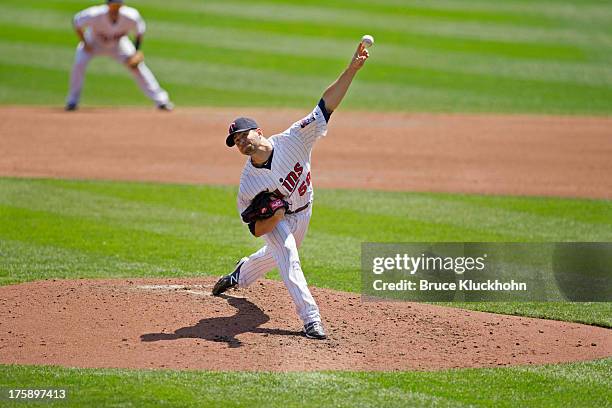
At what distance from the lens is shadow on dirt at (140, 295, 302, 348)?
22.8 feet

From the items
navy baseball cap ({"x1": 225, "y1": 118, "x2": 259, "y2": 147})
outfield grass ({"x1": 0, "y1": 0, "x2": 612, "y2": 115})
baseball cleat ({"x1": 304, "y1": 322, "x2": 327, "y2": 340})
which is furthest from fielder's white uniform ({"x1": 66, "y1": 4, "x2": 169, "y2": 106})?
baseball cleat ({"x1": 304, "y1": 322, "x2": 327, "y2": 340})

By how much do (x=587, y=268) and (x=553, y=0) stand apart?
58.5ft

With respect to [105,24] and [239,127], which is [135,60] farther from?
[239,127]

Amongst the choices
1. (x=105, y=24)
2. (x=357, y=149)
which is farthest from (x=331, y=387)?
(x=105, y=24)

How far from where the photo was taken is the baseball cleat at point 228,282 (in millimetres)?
7809

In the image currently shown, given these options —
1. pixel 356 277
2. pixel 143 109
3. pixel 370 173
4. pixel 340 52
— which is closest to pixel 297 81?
pixel 340 52

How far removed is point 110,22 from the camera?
1645 centimetres

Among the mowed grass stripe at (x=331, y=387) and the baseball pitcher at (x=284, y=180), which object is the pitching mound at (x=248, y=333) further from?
the baseball pitcher at (x=284, y=180)

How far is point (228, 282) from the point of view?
25.7 ft

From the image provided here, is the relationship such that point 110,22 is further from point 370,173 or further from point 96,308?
point 96,308

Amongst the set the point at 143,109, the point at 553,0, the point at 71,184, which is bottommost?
the point at 71,184

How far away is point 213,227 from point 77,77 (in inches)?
270

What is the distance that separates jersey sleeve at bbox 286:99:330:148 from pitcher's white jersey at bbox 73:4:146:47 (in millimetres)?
9887

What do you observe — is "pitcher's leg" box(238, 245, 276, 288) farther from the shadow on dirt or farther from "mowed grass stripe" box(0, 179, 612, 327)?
"mowed grass stripe" box(0, 179, 612, 327)
